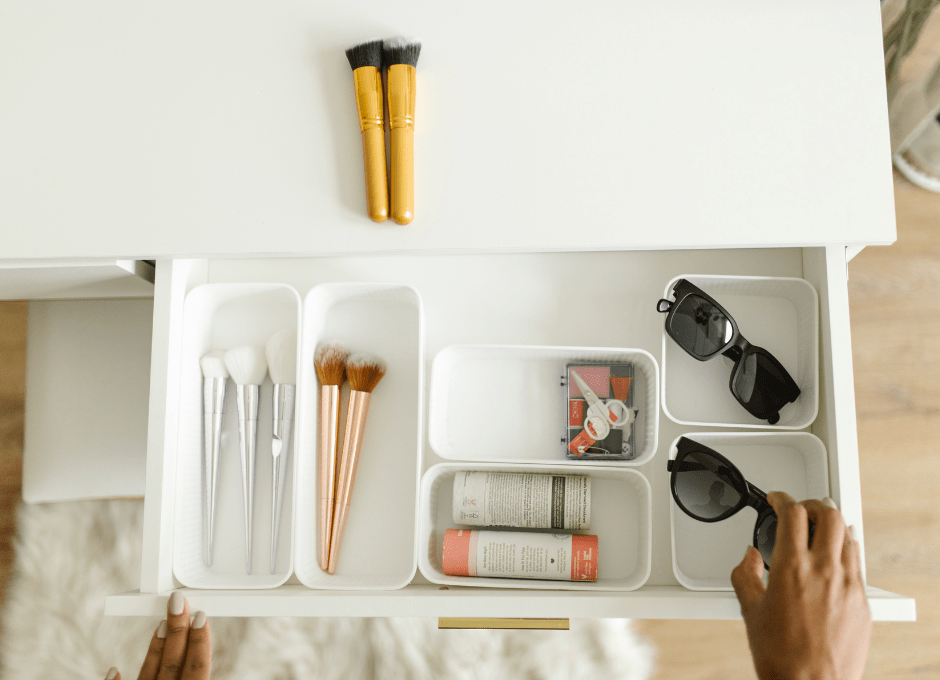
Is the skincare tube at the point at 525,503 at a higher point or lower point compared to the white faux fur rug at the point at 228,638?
higher

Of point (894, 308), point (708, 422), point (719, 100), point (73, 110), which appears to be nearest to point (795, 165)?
point (719, 100)

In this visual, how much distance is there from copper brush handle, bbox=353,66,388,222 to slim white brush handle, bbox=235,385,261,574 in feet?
0.93

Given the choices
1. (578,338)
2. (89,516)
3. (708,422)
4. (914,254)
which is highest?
(914,254)

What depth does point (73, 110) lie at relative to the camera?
0.66 metres

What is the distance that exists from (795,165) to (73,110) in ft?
2.54

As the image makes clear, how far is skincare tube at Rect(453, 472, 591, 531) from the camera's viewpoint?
709 millimetres

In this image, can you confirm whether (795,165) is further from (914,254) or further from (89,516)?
(89,516)

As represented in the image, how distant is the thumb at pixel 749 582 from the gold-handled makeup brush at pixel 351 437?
1.42 ft

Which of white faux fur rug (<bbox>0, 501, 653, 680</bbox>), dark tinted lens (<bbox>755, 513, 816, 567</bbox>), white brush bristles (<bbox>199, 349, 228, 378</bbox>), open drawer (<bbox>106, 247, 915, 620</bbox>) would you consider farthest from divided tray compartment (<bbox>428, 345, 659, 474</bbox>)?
white faux fur rug (<bbox>0, 501, 653, 680</bbox>)

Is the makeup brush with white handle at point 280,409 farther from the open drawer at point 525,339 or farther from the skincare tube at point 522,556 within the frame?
the skincare tube at point 522,556

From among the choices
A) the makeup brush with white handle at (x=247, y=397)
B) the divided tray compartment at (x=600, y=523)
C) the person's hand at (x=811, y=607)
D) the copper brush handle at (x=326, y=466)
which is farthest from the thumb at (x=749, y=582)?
the makeup brush with white handle at (x=247, y=397)

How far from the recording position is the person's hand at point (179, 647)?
64 centimetres

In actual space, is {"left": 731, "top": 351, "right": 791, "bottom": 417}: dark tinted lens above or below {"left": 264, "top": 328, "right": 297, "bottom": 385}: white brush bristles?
below

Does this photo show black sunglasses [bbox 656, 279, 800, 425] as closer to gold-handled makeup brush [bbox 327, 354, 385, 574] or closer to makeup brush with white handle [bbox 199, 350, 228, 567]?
gold-handled makeup brush [bbox 327, 354, 385, 574]
